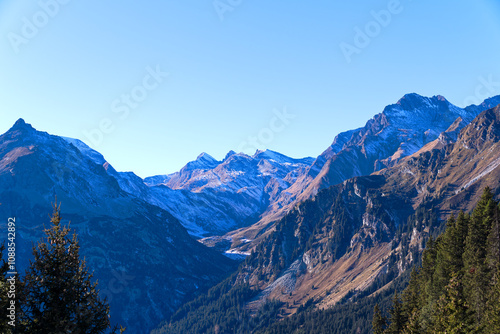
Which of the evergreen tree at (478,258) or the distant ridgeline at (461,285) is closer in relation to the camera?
the distant ridgeline at (461,285)

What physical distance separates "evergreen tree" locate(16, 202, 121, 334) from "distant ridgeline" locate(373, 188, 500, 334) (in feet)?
134

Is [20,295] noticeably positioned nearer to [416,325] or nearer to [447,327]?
[447,327]

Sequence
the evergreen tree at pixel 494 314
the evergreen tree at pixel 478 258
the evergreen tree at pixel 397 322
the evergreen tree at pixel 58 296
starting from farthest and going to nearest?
the evergreen tree at pixel 397 322
the evergreen tree at pixel 478 258
the evergreen tree at pixel 494 314
the evergreen tree at pixel 58 296

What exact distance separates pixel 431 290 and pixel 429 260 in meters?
17.3

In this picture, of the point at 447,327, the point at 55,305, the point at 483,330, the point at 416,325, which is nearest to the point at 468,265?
the point at 416,325

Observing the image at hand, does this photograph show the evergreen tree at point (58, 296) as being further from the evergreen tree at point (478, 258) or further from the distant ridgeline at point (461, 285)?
the evergreen tree at point (478, 258)

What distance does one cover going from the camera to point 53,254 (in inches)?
1077

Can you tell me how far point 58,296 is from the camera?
1059 inches

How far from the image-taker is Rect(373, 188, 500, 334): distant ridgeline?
166ft

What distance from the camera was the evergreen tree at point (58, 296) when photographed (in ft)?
85.5

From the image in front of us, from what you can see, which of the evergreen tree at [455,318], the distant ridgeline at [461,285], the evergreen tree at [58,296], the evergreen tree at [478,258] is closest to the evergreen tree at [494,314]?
the distant ridgeline at [461,285]

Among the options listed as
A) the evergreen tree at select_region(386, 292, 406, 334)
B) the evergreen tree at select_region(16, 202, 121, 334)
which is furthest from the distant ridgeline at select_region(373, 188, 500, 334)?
the evergreen tree at select_region(16, 202, 121, 334)

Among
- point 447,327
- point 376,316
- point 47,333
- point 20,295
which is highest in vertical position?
point 20,295

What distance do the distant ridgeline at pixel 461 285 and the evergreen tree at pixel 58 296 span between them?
40.8 metres
